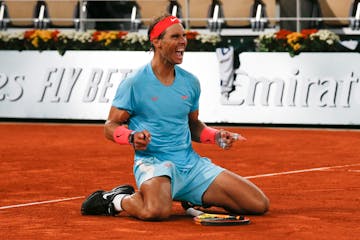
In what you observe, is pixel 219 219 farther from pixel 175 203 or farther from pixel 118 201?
pixel 175 203

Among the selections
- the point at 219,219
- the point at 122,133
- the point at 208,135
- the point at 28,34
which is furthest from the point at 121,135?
the point at 28,34

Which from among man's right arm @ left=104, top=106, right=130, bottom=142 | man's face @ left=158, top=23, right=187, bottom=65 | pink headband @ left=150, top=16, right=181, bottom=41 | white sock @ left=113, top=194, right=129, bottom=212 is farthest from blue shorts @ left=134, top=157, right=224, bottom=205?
pink headband @ left=150, top=16, right=181, bottom=41

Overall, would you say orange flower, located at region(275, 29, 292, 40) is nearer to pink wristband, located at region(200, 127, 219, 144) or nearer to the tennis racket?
pink wristband, located at region(200, 127, 219, 144)

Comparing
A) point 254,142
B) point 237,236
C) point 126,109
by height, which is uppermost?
point 126,109

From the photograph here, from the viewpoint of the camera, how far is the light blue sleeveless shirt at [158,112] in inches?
375

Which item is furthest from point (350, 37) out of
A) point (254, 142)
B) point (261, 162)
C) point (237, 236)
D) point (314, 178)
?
point (237, 236)

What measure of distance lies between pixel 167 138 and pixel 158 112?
0.74ft

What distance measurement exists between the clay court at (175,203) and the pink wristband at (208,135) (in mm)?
656

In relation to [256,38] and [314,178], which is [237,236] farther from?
[256,38]

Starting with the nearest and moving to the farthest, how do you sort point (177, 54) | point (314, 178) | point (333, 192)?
point (177, 54), point (333, 192), point (314, 178)

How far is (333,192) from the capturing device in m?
11.2

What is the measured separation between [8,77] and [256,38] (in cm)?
444

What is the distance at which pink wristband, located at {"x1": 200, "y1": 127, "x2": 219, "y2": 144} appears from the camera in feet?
31.7

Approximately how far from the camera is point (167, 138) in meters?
9.55
